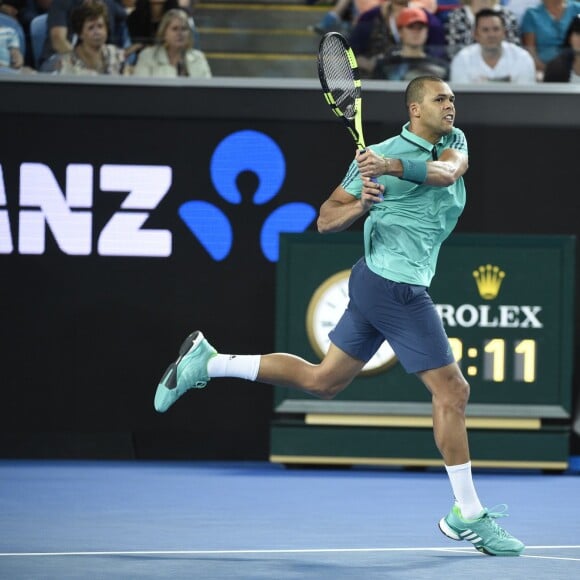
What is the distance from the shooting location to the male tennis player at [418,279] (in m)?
6.05

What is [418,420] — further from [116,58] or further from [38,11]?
[38,11]

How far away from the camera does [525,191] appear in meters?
9.85

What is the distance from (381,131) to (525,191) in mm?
1033

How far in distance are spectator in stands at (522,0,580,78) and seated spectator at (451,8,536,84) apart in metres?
0.08

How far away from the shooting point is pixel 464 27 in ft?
33.9

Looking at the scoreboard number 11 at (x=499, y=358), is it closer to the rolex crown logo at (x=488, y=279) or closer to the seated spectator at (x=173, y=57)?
the rolex crown logo at (x=488, y=279)

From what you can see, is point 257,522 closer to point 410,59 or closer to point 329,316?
point 329,316

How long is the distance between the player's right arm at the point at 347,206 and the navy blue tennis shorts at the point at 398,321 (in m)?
0.33

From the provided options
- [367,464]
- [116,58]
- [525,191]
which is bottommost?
[367,464]

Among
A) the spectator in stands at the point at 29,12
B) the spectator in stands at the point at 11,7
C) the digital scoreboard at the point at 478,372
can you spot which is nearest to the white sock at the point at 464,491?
the digital scoreboard at the point at 478,372

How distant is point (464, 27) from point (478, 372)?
2.51 meters

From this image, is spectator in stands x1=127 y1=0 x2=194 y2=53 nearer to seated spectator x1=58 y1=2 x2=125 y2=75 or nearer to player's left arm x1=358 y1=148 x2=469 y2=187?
seated spectator x1=58 y1=2 x2=125 y2=75

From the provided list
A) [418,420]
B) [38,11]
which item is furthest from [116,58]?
[418,420]

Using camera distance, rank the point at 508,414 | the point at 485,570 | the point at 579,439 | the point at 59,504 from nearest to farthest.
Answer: the point at 485,570 → the point at 59,504 → the point at 508,414 → the point at 579,439
